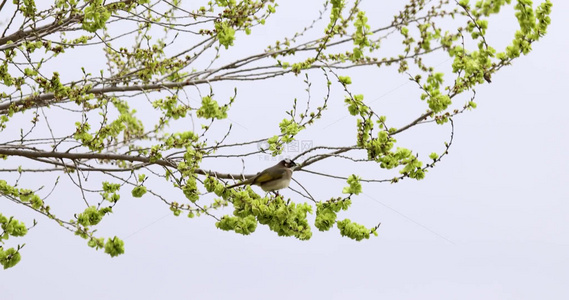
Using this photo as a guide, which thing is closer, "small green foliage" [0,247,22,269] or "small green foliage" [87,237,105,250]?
"small green foliage" [87,237,105,250]

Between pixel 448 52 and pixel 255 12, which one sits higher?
pixel 255 12

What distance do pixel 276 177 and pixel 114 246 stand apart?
Answer: 4.96 ft

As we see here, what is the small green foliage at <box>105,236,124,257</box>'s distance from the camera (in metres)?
5.23

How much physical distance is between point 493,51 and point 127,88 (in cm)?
346

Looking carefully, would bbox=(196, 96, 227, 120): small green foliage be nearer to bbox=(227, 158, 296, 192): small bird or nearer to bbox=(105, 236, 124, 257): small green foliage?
bbox=(227, 158, 296, 192): small bird

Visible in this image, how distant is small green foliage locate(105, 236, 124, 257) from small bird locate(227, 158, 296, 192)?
104cm

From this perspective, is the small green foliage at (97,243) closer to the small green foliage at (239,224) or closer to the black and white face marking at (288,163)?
the small green foliage at (239,224)

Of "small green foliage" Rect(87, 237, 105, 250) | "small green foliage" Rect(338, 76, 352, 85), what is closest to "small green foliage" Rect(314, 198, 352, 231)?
"small green foliage" Rect(338, 76, 352, 85)

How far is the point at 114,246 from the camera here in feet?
17.2

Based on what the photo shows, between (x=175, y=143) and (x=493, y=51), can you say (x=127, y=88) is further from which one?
(x=493, y=51)

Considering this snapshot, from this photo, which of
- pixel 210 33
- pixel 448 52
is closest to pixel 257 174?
pixel 210 33

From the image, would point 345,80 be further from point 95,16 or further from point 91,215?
point 91,215

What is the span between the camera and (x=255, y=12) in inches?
230

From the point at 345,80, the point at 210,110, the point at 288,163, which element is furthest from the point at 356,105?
the point at 210,110
